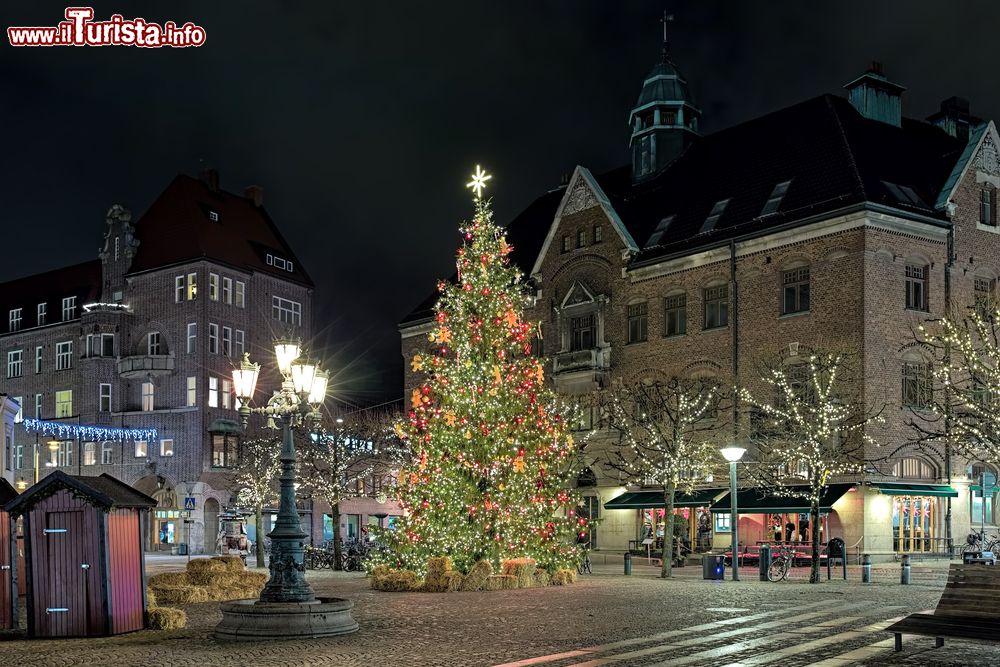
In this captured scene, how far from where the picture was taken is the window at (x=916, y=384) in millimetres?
40031

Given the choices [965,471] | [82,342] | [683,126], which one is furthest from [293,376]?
[82,342]

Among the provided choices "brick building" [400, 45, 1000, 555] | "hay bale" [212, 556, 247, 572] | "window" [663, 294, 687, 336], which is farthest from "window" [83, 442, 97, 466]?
"hay bale" [212, 556, 247, 572]

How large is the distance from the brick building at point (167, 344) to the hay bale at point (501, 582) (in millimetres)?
36012

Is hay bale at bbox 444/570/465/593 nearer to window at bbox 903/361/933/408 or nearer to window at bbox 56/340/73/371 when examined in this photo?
window at bbox 903/361/933/408

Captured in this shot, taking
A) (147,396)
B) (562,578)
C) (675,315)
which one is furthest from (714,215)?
(147,396)

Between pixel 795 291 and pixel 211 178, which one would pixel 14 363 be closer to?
pixel 211 178

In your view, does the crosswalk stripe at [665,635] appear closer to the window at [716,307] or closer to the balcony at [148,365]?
the window at [716,307]

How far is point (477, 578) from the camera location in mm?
26328

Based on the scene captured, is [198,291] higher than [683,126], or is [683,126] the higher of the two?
[683,126]

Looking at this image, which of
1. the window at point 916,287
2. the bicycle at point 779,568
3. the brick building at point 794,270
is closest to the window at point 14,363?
the brick building at point 794,270

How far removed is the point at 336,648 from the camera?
15.3 meters

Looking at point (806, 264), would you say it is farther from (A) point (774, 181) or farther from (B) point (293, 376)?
(B) point (293, 376)

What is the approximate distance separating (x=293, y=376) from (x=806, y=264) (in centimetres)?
2690

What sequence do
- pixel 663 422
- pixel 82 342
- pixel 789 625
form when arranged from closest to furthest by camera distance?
pixel 789 625, pixel 663 422, pixel 82 342
